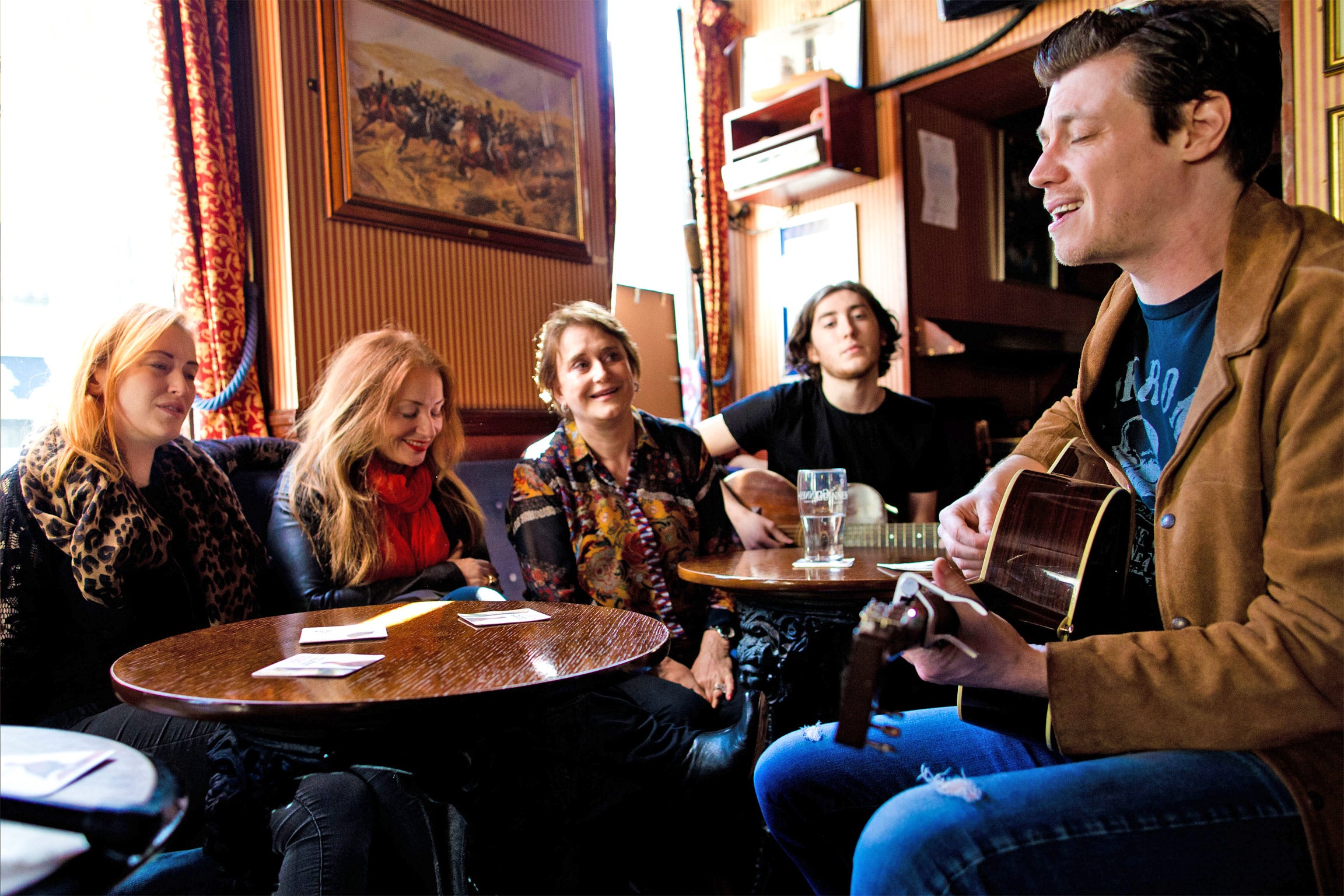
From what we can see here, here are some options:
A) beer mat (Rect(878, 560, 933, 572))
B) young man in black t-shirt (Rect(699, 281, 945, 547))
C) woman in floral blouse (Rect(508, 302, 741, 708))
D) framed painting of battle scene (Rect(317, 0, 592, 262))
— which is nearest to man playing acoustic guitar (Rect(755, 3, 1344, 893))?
beer mat (Rect(878, 560, 933, 572))

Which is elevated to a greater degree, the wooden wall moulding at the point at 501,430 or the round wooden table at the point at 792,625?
the wooden wall moulding at the point at 501,430

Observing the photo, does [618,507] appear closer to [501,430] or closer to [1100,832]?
[501,430]

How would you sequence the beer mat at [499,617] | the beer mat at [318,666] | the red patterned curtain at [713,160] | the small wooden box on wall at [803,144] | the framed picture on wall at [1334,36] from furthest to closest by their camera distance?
the red patterned curtain at [713,160] → the small wooden box on wall at [803,144] → the framed picture on wall at [1334,36] → the beer mat at [499,617] → the beer mat at [318,666]

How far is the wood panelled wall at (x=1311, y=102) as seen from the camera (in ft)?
8.41

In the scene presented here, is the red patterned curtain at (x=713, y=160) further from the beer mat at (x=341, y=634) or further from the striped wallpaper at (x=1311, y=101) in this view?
the beer mat at (x=341, y=634)

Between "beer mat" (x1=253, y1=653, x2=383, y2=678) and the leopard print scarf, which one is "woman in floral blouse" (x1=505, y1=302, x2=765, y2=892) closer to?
"beer mat" (x1=253, y1=653, x2=383, y2=678)

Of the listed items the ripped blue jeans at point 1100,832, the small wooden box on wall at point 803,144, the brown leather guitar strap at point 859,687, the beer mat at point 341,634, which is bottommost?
the ripped blue jeans at point 1100,832

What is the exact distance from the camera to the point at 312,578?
6.66 ft

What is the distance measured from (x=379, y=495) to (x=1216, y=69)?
1.93 m

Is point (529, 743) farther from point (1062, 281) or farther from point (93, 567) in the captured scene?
point (1062, 281)

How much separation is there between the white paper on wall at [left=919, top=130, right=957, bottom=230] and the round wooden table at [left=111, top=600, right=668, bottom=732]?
3623mm

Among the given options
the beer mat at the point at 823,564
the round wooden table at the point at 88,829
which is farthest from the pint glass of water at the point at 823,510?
the round wooden table at the point at 88,829

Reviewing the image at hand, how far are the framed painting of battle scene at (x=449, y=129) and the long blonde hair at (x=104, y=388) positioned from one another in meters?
1.13

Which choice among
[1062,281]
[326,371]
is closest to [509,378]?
[326,371]
